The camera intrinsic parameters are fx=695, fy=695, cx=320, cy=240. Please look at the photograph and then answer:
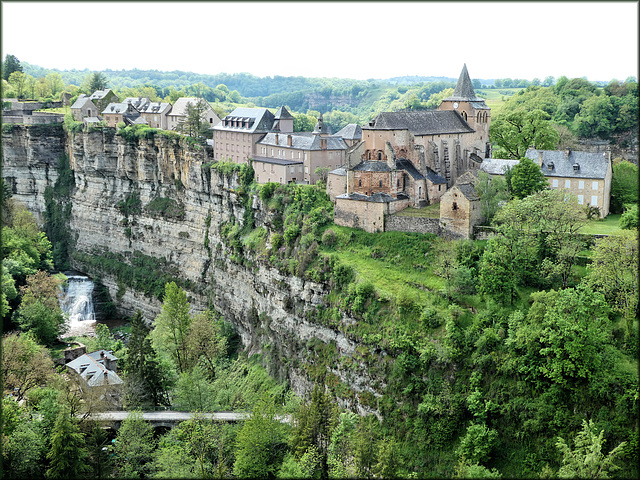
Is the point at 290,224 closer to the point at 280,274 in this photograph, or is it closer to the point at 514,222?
the point at 280,274

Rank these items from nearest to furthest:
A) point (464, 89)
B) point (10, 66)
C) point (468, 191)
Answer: point (468, 191), point (464, 89), point (10, 66)

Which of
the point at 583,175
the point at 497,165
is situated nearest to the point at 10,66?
the point at 497,165

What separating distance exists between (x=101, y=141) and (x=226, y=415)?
52534 mm

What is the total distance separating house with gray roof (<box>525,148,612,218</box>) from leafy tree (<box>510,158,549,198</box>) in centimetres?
207

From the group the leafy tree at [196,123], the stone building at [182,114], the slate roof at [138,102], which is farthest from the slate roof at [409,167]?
the slate roof at [138,102]

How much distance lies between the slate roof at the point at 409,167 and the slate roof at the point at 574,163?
30.8 feet

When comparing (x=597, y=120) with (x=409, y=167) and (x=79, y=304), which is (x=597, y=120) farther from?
(x=79, y=304)

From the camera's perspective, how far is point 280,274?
62.1 metres

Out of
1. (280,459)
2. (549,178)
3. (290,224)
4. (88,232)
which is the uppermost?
(549,178)

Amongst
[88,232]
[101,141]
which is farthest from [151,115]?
[88,232]

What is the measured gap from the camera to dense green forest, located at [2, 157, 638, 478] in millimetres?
39562

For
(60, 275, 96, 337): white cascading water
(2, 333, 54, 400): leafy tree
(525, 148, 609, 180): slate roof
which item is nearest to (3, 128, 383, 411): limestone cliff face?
(60, 275, 96, 337): white cascading water

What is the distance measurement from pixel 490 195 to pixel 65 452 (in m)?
34.4

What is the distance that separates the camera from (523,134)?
61.7 metres
